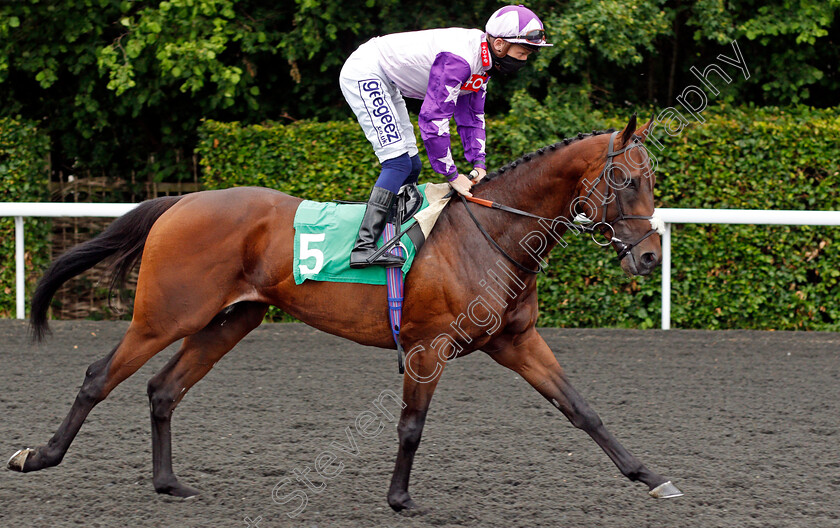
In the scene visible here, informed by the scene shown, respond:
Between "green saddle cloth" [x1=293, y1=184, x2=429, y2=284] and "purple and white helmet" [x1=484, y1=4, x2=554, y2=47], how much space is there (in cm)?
79

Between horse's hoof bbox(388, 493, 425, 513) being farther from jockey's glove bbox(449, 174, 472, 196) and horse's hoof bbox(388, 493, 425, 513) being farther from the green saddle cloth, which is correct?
jockey's glove bbox(449, 174, 472, 196)

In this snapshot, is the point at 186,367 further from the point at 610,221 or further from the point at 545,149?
the point at 610,221

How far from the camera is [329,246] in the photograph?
12.8 feet

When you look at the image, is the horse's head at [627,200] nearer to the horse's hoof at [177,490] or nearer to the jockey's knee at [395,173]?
the jockey's knee at [395,173]

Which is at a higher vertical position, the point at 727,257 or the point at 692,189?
the point at 692,189

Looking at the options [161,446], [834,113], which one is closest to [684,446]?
[161,446]

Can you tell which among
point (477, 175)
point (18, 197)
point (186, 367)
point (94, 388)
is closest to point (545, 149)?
point (477, 175)

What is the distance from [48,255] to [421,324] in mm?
6103

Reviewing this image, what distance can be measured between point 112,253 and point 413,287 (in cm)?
155

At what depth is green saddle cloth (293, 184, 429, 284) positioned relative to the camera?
387 cm

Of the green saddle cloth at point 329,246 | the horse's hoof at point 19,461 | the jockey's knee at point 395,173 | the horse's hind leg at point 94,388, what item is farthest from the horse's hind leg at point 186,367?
the jockey's knee at point 395,173

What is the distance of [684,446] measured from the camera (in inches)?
177

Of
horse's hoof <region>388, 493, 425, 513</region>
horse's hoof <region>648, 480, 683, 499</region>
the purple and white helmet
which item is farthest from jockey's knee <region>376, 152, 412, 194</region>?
horse's hoof <region>648, 480, 683, 499</region>

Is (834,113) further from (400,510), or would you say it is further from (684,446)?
(400,510)
